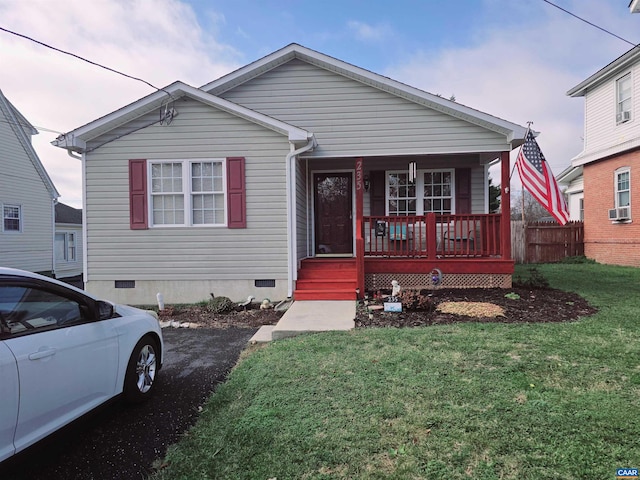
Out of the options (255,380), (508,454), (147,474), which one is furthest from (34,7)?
(508,454)

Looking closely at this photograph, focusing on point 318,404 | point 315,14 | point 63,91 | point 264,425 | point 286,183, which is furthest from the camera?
point 63,91

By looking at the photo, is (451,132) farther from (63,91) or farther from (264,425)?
(63,91)

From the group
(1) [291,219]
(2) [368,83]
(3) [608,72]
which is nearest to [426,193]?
(2) [368,83]

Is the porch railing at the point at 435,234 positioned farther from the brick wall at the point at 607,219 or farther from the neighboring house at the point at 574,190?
the neighboring house at the point at 574,190

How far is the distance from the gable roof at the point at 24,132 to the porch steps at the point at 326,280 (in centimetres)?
1478

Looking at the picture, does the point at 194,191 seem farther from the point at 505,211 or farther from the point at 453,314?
the point at 505,211

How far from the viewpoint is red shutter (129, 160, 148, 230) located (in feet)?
26.2

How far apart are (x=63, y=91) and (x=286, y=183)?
28.1ft

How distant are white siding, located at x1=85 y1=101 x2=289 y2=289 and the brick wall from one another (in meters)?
12.5

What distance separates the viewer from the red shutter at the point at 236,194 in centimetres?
793

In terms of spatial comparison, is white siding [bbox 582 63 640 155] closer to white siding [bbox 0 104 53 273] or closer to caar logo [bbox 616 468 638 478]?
caar logo [bbox 616 468 638 478]

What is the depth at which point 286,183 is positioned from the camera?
792 cm

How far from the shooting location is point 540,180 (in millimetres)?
8320

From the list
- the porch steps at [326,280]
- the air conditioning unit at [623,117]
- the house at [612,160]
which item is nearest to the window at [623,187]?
the house at [612,160]
